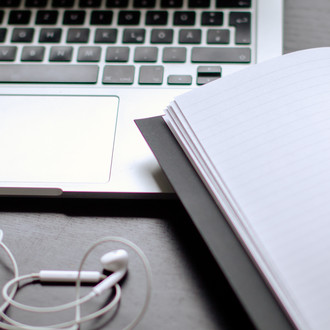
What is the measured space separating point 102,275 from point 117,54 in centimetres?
25

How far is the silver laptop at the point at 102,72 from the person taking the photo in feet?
1.32

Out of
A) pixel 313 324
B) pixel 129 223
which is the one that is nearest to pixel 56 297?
pixel 129 223

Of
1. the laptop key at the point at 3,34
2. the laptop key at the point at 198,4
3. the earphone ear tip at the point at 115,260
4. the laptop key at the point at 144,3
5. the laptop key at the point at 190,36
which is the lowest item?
the earphone ear tip at the point at 115,260

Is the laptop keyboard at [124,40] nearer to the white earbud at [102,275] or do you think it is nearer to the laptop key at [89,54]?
the laptop key at [89,54]

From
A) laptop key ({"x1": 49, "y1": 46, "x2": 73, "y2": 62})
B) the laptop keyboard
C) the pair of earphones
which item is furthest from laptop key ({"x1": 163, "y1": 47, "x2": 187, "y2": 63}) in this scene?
the pair of earphones

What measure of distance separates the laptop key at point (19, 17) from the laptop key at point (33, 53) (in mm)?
44

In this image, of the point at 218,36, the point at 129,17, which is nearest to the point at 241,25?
the point at 218,36

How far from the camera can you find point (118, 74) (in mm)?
463

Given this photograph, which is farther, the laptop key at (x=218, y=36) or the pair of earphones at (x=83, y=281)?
the laptop key at (x=218, y=36)

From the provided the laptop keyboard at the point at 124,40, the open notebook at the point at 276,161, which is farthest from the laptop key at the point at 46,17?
the open notebook at the point at 276,161

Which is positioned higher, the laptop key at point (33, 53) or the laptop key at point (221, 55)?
the laptop key at point (221, 55)

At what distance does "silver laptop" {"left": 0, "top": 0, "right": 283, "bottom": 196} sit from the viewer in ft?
1.32

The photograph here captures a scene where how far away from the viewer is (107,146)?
417 mm

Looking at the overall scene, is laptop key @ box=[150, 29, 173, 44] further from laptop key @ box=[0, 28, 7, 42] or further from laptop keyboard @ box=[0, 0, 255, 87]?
laptop key @ box=[0, 28, 7, 42]
